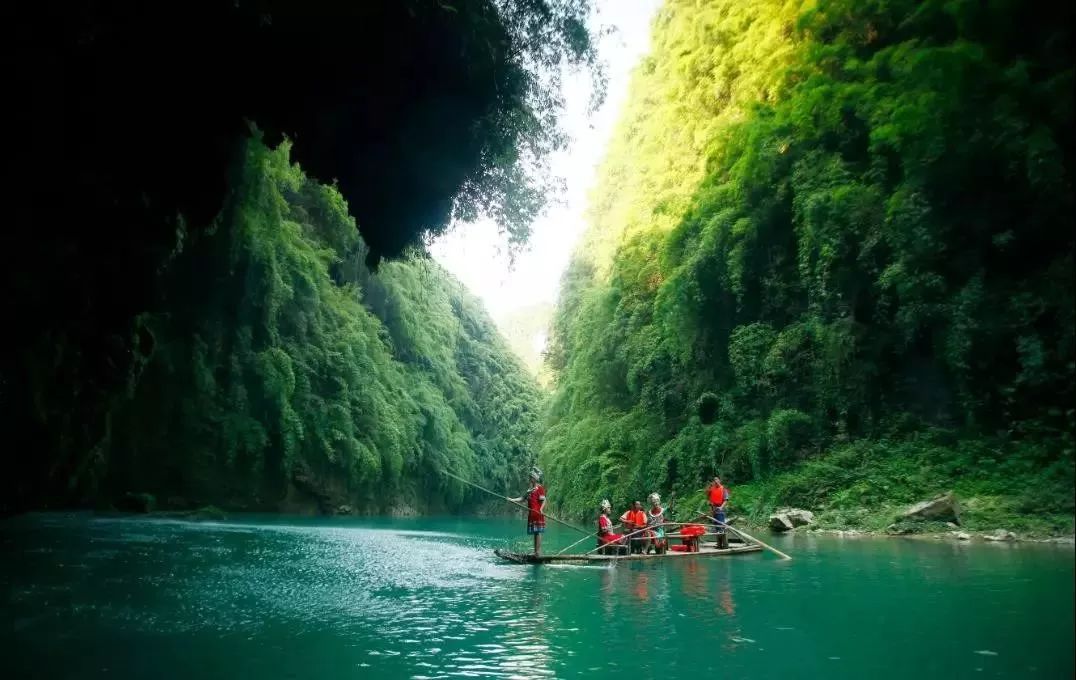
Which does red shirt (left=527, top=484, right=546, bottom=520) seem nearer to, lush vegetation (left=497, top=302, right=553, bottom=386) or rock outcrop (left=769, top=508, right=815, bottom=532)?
rock outcrop (left=769, top=508, right=815, bottom=532)

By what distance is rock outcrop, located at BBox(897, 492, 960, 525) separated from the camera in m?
9.86

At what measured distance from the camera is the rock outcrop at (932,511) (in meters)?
9.86

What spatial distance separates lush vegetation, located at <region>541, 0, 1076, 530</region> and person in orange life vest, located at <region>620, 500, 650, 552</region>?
4335 mm

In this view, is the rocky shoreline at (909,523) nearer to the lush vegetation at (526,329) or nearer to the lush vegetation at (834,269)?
the lush vegetation at (834,269)

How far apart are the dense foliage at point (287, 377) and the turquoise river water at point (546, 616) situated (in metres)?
5.50

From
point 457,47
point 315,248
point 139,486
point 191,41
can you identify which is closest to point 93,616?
point 191,41

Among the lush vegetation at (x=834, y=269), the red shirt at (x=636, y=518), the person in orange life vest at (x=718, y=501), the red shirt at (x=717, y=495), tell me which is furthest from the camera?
the red shirt at (x=717, y=495)

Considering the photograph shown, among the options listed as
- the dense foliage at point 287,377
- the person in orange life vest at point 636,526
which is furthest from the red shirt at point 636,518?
the dense foliage at point 287,377

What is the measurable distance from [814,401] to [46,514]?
65.7ft

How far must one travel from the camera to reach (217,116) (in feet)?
25.1

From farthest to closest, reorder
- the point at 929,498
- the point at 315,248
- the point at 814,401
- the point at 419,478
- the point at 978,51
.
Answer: the point at 419,478, the point at 315,248, the point at 814,401, the point at 929,498, the point at 978,51

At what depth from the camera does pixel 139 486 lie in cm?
2409

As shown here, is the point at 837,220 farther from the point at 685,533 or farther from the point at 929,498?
the point at 685,533

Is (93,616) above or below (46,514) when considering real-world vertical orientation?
below
